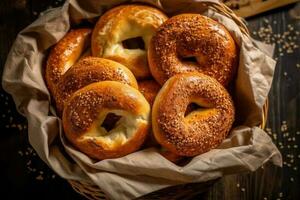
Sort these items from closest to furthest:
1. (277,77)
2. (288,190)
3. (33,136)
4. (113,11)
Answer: (33,136) < (113,11) < (288,190) < (277,77)

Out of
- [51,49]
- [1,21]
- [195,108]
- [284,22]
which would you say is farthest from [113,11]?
[284,22]

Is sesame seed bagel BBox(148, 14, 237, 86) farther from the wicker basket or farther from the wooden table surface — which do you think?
the wooden table surface

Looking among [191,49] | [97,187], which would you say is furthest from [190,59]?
[97,187]

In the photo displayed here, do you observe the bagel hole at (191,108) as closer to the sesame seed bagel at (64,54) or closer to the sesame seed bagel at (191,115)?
the sesame seed bagel at (191,115)

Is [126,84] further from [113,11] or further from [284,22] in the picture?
[284,22]

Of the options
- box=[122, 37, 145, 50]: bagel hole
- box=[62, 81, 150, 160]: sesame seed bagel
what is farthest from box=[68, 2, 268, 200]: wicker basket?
box=[122, 37, 145, 50]: bagel hole

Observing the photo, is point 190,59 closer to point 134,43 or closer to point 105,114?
point 134,43
